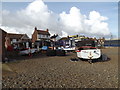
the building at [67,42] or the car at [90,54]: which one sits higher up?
the building at [67,42]

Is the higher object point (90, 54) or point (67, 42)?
point (67, 42)

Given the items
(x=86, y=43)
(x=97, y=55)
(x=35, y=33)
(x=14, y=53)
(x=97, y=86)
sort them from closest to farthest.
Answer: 1. (x=97, y=86)
2. (x=97, y=55)
3. (x=86, y=43)
4. (x=14, y=53)
5. (x=35, y=33)

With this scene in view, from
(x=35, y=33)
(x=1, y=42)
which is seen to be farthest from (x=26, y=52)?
(x=35, y=33)

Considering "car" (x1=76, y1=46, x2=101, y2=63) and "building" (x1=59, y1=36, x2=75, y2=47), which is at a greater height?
"building" (x1=59, y1=36, x2=75, y2=47)

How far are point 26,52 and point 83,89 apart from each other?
18.6 metres

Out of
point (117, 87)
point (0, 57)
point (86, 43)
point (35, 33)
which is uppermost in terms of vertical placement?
point (35, 33)

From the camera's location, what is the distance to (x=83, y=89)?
597cm

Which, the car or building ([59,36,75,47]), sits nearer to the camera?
the car

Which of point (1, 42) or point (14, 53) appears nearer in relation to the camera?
point (1, 42)

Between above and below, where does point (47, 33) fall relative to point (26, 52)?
above

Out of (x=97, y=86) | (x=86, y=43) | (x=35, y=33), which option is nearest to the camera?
(x=97, y=86)

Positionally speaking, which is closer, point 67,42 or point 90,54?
point 90,54

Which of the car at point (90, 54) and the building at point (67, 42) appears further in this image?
the building at point (67, 42)

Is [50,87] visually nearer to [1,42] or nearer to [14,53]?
[1,42]
